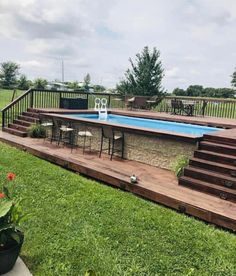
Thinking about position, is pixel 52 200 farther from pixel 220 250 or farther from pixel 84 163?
pixel 220 250

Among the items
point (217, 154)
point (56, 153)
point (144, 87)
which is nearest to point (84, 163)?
point (56, 153)

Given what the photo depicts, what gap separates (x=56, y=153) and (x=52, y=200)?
2492 mm

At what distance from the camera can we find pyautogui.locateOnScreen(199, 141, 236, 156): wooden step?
4.85m

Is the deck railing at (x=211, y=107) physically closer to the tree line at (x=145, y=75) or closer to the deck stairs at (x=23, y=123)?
the deck stairs at (x=23, y=123)

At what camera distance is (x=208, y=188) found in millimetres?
4453

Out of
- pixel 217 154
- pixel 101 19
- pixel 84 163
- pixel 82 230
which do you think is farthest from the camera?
pixel 101 19

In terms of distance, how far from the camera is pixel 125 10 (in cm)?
1138

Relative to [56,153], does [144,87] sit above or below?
above

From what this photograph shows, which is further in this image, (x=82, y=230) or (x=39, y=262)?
(x=82, y=230)

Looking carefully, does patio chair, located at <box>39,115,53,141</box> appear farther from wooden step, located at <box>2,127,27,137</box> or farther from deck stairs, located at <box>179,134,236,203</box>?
deck stairs, located at <box>179,134,236,203</box>

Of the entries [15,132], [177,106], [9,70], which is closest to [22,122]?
[15,132]

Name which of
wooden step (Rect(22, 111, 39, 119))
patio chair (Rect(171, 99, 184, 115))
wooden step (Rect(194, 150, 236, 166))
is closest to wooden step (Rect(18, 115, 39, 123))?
wooden step (Rect(22, 111, 39, 119))

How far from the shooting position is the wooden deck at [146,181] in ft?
12.6

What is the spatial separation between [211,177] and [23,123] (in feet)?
22.7
